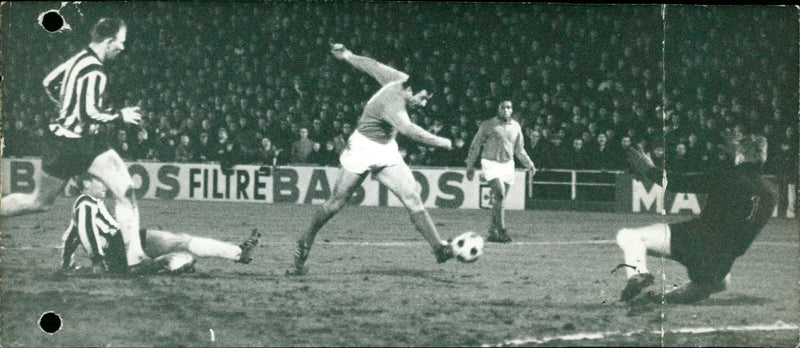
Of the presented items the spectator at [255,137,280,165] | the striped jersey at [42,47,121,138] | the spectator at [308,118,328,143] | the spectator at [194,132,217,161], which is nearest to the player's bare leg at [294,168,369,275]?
the spectator at [308,118,328,143]

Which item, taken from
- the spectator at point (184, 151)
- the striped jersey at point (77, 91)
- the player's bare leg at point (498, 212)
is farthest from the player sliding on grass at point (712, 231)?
the striped jersey at point (77, 91)

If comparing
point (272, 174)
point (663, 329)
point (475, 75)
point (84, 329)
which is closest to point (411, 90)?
point (475, 75)

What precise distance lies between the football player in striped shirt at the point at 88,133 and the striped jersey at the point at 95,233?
0.24 ft

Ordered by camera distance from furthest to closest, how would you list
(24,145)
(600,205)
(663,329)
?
(600,205) < (24,145) < (663,329)

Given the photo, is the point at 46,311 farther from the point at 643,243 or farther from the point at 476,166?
the point at 643,243

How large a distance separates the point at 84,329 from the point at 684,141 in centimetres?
450

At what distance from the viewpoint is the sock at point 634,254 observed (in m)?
6.43

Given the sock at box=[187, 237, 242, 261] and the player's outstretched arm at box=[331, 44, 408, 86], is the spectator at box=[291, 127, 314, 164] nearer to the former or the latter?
the player's outstretched arm at box=[331, 44, 408, 86]

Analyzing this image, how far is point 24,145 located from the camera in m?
6.69

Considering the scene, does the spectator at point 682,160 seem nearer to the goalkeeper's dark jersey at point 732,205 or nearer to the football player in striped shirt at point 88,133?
the goalkeeper's dark jersey at point 732,205

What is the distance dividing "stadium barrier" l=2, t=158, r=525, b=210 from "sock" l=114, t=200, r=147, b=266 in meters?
0.17

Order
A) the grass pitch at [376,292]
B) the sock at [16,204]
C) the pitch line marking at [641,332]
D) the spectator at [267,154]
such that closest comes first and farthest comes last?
the pitch line marking at [641,332], the grass pitch at [376,292], the sock at [16,204], the spectator at [267,154]

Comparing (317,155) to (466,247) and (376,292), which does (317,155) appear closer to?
(376,292)

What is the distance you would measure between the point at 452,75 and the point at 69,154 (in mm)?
2939
